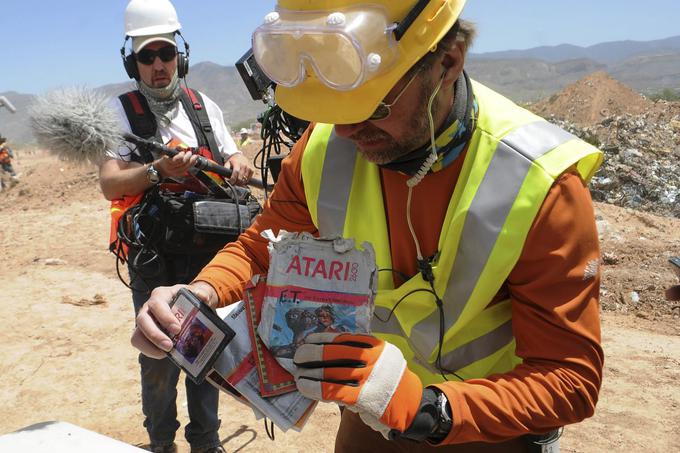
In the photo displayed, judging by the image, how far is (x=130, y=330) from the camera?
5.87 m

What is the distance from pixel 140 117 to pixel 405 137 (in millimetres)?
2114

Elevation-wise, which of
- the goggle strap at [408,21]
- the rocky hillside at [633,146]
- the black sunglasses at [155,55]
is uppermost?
the goggle strap at [408,21]

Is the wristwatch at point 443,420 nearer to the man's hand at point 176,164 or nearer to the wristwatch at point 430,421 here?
the wristwatch at point 430,421

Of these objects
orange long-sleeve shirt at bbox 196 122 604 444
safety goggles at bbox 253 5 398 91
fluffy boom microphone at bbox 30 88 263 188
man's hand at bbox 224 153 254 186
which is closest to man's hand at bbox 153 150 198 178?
fluffy boom microphone at bbox 30 88 263 188

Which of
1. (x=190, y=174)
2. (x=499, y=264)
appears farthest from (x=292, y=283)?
(x=190, y=174)

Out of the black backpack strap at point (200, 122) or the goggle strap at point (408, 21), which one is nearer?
the goggle strap at point (408, 21)

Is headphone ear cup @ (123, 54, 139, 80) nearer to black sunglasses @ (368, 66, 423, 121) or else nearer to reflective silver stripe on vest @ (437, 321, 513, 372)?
black sunglasses @ (368, 66, 423, 121)

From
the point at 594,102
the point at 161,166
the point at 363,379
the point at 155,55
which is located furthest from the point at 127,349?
the point at 594,102

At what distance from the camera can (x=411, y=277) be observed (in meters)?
1.83

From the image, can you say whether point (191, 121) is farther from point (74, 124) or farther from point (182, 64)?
point (74, 124)

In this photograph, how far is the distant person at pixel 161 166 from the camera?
3299 millimetres

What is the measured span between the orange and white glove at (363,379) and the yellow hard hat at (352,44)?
1.84 ft

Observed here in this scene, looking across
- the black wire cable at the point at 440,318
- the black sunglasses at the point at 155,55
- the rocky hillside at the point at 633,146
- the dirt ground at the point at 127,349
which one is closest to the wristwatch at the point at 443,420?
the black wire cable at the point at 440,318

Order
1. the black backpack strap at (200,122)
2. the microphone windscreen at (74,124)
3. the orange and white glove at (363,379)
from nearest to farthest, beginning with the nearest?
the orange and white glove at (363,379)
the microphone windscreen at (74,124)
the black backpack strap at (200,122)
